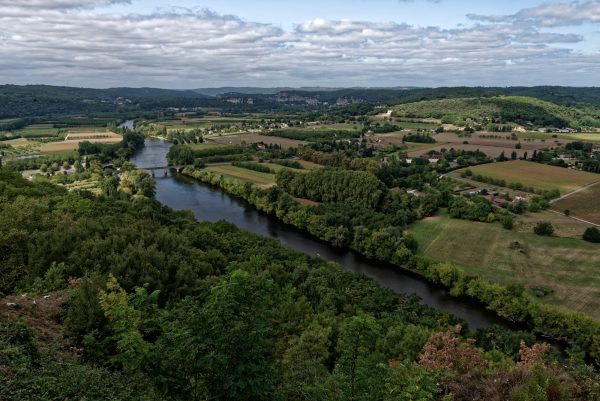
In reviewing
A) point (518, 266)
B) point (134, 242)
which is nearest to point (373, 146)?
point (518, 266)

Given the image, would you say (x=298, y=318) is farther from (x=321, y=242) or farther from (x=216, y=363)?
(x=321, y=242)

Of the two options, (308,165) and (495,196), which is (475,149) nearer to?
(308,165)

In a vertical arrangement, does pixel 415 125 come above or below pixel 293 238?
above

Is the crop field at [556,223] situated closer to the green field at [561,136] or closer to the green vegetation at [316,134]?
the green vegetation at [316,134]

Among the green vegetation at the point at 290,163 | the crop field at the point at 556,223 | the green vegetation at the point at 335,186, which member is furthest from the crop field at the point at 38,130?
the crop field at the point at 556,223

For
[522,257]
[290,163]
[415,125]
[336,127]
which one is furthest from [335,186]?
[415,125]

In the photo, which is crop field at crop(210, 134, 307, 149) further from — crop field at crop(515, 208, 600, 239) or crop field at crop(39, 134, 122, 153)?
crop field at crop(515, 208, 600, 239)
